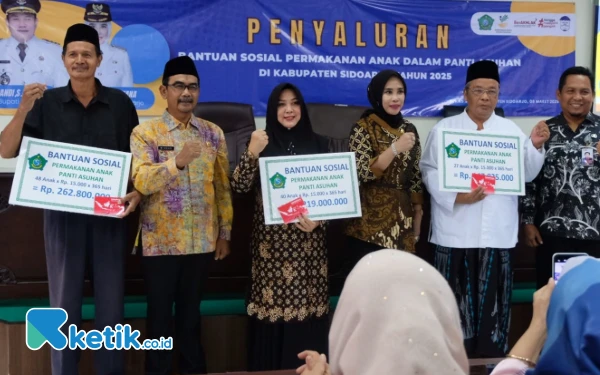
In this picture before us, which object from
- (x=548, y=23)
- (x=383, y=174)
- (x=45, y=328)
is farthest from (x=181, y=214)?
(x=548, y=23)

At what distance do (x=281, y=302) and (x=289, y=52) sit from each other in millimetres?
2479

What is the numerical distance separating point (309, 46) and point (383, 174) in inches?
85.7

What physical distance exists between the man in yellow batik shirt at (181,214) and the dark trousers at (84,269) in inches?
4.8

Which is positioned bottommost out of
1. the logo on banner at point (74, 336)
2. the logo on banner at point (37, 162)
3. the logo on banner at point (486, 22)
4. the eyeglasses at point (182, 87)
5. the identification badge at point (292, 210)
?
the logo on banner at point (74, 336)

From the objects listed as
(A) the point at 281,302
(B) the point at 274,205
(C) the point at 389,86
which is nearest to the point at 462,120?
(C) the point at 389,86

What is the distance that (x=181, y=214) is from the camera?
2.66 meters

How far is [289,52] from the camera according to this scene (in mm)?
4691

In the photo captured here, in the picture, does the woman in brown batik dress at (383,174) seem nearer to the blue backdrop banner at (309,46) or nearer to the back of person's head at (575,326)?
the back of person's head at (575,326)

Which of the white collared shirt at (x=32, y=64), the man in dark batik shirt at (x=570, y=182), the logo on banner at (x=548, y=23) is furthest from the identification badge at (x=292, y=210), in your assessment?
the logo on banner at (x=548, y=23)

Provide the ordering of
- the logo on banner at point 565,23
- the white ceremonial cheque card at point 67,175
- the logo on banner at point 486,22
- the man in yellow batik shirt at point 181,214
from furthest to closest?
the logo on banner at point 565,23 → the logo on banner at point 486,22 → the man in yellow batik shirt at point 181,214 → the white ceremonial cheque card at point 67,175

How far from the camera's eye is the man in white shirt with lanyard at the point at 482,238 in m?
2.91

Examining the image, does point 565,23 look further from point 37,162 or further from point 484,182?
point 37,162

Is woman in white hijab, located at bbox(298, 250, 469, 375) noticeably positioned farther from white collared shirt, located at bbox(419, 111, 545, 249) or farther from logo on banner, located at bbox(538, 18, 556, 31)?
logo on banner, located at bbox(538, 18, 556, 31)

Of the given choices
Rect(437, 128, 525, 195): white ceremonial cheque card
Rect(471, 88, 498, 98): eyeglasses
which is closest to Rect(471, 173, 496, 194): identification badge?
Rect(437, 128, 525, 195): white ceremonial cheque card
